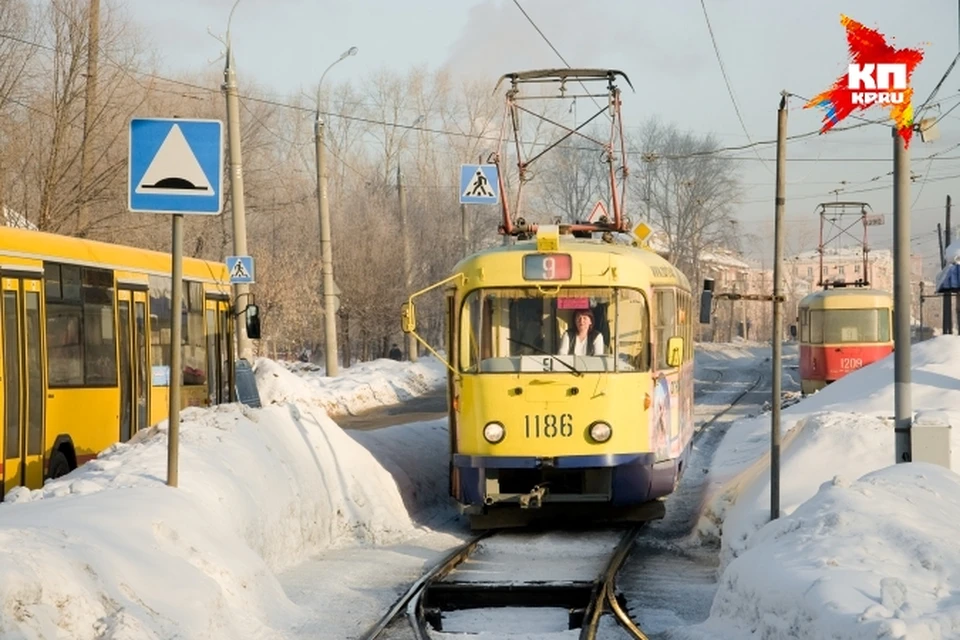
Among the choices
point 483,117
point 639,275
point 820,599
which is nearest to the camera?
point 820,599

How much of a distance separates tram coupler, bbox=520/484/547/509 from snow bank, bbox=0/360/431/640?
1325mm

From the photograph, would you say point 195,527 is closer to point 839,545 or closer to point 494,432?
point 839,545

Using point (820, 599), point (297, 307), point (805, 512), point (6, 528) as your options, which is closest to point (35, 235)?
point (6, 528)

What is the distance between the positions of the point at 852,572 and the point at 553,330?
22.7 feet

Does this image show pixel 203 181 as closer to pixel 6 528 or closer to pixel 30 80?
pixel 6 528

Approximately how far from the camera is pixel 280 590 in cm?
1007

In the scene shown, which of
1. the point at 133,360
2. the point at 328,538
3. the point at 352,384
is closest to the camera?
the point at 328,538

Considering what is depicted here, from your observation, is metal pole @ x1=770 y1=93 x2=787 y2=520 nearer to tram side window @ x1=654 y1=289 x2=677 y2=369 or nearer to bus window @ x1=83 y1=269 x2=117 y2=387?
tram side window @ x1=654 y1=289 x2=677 y2=369

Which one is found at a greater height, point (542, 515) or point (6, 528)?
point (6, 528)

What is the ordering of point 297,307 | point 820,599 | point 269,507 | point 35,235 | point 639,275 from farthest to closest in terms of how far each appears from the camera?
point 297,307 → point 639,275 → point 35,235 → point 269,507 → point 820,599

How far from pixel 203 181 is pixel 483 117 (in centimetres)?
6464

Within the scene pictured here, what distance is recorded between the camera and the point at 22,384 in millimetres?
13031

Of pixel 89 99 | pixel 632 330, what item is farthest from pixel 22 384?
pixel 89 99

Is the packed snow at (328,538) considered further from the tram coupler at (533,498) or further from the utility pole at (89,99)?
the utility pole at (89,99)
